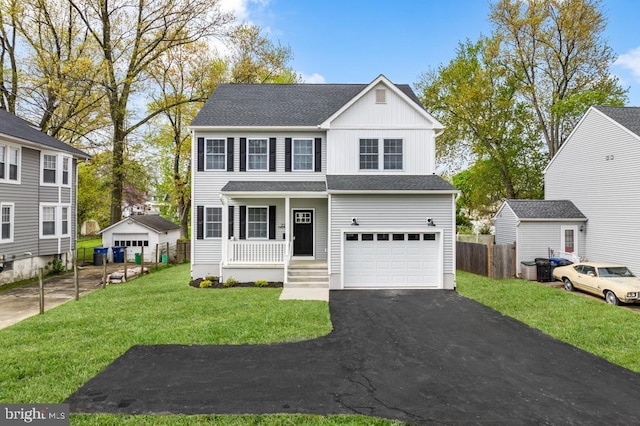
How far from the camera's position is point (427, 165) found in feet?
48.1

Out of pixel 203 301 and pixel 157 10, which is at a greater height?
pixel 157 10

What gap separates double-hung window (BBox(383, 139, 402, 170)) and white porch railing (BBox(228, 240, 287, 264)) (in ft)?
18.7

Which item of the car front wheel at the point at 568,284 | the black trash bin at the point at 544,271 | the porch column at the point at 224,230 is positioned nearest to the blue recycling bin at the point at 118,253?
the porch column at the point at 224,230

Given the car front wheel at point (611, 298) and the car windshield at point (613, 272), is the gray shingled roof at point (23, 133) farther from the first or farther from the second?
the car windshield at point (613, 272)

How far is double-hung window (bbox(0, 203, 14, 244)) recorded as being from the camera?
1504 cm

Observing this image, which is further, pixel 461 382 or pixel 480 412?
pixel 461 382

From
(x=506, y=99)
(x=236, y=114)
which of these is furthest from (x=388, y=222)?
(x=506, y=99)

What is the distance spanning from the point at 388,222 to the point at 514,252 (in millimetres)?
7495

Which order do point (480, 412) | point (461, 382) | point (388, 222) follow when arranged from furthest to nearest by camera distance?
point (388, 222), point (461, 382), point (480, 412)

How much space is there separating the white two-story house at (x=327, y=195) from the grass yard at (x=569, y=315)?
197 centimetres

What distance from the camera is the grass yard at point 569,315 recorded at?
23.9 ft

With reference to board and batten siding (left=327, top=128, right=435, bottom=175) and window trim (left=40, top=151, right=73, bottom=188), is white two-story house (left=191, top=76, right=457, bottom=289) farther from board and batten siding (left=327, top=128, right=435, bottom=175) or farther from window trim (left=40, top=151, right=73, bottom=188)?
window trim (left=40, top=151, right=73, bottom=188)

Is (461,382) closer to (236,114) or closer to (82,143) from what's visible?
(236,114)

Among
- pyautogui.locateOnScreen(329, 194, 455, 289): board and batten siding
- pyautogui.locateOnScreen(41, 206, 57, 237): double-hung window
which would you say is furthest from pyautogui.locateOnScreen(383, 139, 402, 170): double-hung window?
pyautogui.locateOnScreen(41, 206, 57, 237): double-hung window
